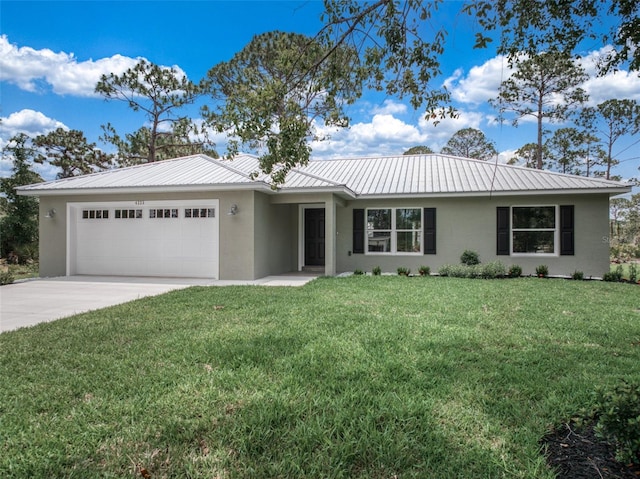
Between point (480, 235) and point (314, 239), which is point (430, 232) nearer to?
point (480, 235)

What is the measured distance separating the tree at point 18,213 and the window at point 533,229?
62.1 feet

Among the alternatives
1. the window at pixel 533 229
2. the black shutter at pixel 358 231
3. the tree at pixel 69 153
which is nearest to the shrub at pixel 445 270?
the window at pixel 533 229

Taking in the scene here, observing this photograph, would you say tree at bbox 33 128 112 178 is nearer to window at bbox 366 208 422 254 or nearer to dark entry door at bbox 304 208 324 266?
dark entry door at bbox 304 208 324 266

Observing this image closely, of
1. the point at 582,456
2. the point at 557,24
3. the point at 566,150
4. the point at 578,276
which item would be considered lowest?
the point at 582,456

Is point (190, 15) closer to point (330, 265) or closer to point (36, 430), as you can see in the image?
point (36, 430)

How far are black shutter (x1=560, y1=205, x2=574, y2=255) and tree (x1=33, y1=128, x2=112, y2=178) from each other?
25.8 meters

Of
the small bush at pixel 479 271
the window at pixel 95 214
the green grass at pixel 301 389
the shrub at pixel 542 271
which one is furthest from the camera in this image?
the window at pixel 95 214

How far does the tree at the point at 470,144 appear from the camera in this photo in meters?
32.4

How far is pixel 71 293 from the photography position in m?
9.56

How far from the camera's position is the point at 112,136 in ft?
79.5

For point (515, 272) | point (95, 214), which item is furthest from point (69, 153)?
point (515, 272)

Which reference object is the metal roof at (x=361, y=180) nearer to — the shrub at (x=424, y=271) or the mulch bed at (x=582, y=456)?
the shrub at (x=424, y=271)

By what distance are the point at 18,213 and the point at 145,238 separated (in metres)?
7.57

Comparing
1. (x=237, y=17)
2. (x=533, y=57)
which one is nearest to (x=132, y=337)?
(x=237, y=17)
